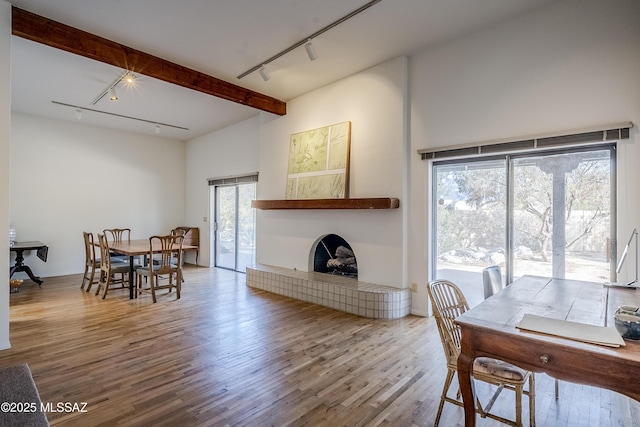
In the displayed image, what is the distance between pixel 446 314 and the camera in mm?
2061

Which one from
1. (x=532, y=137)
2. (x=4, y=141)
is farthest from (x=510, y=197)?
(x=4, y=141)

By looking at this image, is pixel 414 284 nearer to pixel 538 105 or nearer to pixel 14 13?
pixel 538 105

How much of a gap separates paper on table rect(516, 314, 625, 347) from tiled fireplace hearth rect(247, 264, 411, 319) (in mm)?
2344

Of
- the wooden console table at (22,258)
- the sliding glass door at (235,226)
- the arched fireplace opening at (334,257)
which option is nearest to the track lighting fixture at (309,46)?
the arched fireplace opening at (334,257)

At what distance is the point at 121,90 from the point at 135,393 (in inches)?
175

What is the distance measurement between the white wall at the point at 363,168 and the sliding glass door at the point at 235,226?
52.8 inches

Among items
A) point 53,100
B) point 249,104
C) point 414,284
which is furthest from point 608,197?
point 53,100

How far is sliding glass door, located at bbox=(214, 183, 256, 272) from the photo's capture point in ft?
21.7

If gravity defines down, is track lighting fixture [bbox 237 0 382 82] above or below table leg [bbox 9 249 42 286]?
above

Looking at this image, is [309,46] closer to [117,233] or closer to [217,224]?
[217,224]

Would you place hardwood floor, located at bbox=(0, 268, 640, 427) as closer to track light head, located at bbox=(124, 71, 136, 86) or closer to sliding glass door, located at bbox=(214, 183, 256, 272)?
sliding glass door, located at bbox=(214, 183, 256, 272)

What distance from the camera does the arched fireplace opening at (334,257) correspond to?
4945mm

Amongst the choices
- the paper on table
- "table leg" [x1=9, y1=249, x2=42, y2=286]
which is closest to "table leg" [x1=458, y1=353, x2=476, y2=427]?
the paper on table

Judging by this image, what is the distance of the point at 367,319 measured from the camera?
380cm
